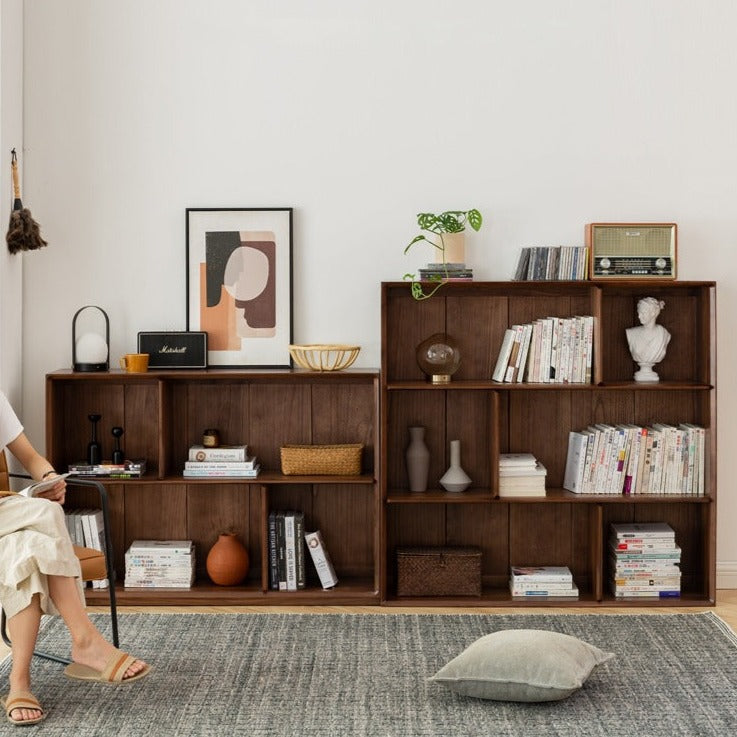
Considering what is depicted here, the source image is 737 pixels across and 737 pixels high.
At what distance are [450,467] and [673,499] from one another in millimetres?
969

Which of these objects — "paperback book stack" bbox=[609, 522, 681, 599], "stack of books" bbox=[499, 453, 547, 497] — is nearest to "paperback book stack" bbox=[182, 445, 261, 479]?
"stack of books" bbox=[499, 453, 547, 497]

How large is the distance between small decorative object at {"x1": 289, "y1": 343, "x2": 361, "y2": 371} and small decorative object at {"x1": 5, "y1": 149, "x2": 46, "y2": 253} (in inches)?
48.5

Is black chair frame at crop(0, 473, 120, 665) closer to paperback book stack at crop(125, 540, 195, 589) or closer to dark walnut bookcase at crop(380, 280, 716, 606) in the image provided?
paperback book stack at crop(125, 540, 195, 589)

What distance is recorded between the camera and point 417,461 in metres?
4.48

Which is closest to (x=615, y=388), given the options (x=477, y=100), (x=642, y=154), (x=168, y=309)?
(x=642, y=154)

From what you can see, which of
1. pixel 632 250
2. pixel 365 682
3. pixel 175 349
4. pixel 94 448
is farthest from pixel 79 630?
pixel 632 250

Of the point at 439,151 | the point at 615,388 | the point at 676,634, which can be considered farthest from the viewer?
the point at 439,151

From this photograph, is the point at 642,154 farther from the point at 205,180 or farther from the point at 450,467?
the point at 205,180

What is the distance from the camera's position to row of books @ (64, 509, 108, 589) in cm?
444

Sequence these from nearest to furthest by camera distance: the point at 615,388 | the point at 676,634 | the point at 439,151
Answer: the point at 676,634 → the point at 615,388 → the point at 439,151

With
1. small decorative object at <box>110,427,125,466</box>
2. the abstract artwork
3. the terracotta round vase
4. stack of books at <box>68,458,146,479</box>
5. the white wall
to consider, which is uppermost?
the white wall

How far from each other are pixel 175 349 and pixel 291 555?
106 centimetres

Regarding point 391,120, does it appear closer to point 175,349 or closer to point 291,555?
point 175,349

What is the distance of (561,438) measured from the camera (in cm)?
463
